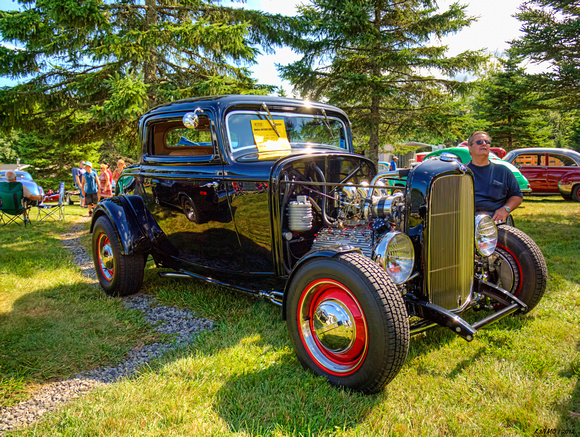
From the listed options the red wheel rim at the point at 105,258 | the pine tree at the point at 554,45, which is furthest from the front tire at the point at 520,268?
the pine tree at the point at 554,45

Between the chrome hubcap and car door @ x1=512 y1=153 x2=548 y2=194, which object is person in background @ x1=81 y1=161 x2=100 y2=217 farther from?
car door @ x1=512 y1=153 x2=548 y2=194

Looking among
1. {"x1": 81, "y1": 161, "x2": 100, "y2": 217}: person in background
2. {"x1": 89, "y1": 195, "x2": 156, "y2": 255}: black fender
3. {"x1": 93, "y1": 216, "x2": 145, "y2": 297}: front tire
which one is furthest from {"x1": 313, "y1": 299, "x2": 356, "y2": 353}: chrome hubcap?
{"x1": 81, "y1": 161, "x2": 100, "y2": 217}: person in background

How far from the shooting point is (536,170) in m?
12.6

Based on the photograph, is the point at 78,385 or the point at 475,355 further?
the point at 475,355

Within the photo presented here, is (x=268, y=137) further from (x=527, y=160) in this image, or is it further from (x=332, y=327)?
(x=527, y=160)

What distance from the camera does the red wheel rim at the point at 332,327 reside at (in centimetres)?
226

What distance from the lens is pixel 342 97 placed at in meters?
9.93

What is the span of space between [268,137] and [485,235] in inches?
74.1

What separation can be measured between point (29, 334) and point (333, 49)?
930cm

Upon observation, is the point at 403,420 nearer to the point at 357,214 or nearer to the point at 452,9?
the point at 357,214

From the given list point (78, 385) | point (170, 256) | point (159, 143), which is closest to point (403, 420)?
point (78, 385)

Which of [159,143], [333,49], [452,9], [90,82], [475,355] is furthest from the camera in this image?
[333,49]

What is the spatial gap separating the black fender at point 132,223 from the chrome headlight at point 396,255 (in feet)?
7.85

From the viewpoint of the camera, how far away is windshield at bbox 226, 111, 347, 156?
333 cm
